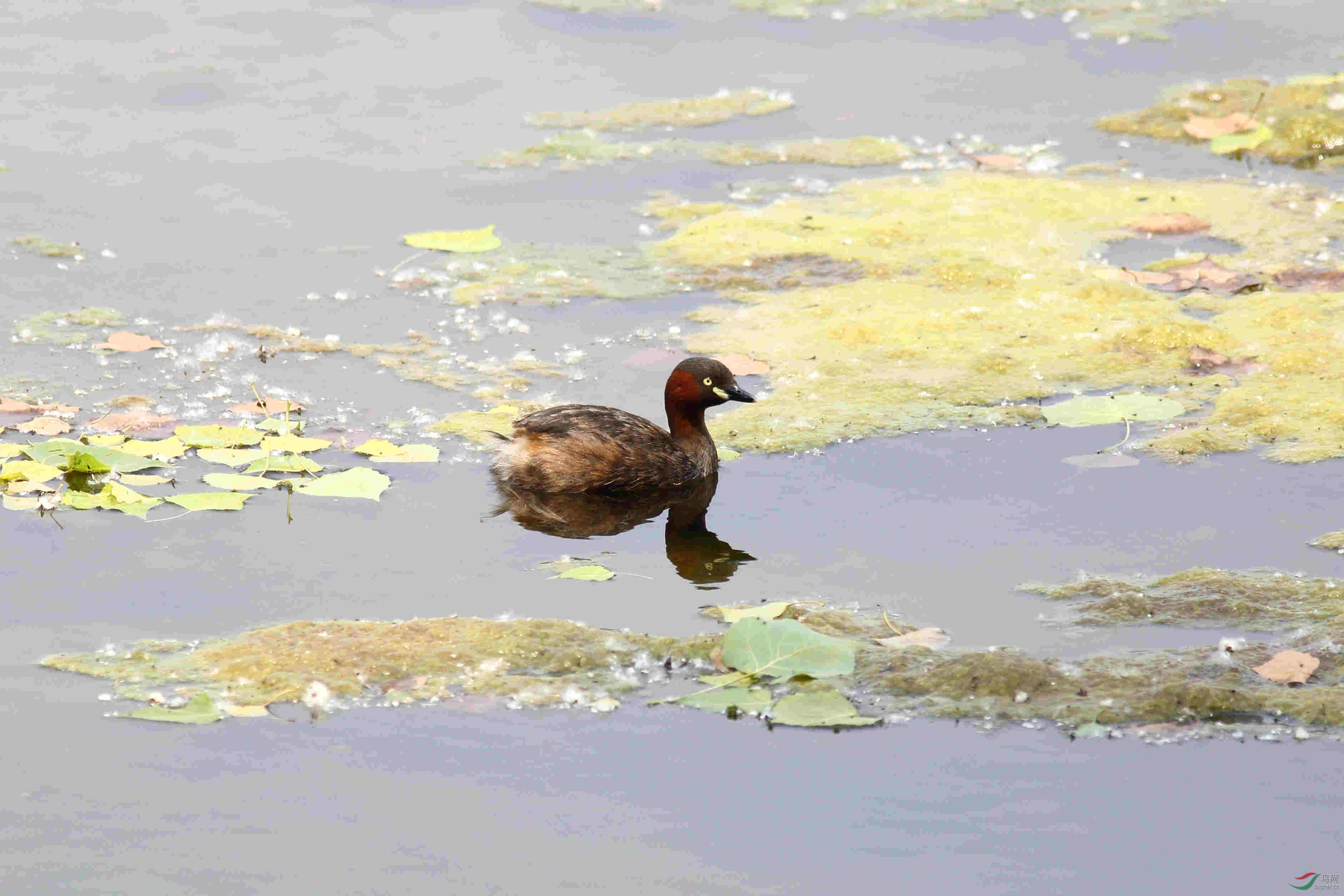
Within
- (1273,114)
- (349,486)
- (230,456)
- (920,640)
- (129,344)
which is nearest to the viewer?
(920,640)

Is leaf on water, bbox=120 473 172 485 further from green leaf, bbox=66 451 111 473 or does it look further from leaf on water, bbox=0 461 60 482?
leaf on water, bbox=0 461 60 482

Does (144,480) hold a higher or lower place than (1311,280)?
lower

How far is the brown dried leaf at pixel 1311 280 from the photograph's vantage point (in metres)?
10.2

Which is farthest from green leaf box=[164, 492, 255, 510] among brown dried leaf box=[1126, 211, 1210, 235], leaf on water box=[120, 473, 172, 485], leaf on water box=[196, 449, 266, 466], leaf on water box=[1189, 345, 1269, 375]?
brown dried leaf box=[1126, 211, 1210, 235]

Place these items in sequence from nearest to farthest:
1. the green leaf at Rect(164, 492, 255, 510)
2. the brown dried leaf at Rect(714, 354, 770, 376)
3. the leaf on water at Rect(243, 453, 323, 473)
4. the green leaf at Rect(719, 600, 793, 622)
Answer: the green leaf at Rect(719, 600, 793, 622) → the green leaf at Rect(164, 492, 255, 510) → the leaf on water at Rect(243, 453, 323, 473) → the brown dried leaf at Rect(714, 354, 770, 376)

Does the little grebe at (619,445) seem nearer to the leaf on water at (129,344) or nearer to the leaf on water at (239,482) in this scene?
the leaf on water at (239,482)

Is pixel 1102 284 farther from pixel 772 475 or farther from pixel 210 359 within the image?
pixel 210 359

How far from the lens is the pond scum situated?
5.66m

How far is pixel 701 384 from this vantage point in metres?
8.10

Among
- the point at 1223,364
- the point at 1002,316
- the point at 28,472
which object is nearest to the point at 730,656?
the point at 28,472

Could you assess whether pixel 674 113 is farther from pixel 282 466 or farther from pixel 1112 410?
pixel 282 466

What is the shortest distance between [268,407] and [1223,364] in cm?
547

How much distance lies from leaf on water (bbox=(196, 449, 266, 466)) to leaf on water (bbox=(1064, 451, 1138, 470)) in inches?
161

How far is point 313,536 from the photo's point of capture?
710 centimetres
